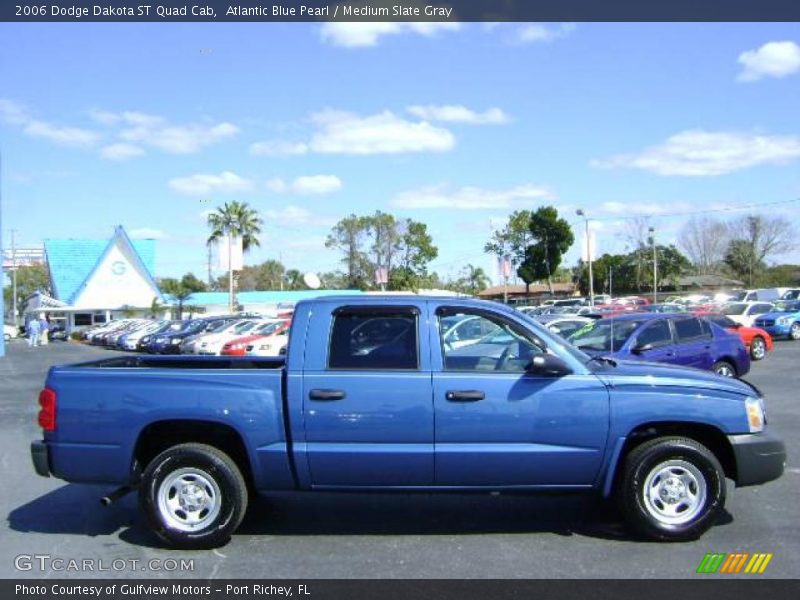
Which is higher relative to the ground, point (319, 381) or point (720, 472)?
point (319, 381)

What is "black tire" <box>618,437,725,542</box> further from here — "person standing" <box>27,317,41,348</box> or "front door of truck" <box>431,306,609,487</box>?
"person standing" <box>27,317,41,348</box>

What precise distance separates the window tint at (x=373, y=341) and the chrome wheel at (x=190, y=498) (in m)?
1.29

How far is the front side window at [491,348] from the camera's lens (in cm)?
554

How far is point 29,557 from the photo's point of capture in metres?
5.32

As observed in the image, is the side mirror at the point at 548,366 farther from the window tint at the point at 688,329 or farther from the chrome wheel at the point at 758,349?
the chrome wheel at the point at 758,349

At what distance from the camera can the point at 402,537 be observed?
5633mm

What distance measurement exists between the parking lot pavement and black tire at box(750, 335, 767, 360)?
14097 mm

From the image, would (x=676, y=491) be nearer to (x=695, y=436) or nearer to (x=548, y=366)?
(x=695, y=436)

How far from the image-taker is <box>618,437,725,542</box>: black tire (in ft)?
17.7

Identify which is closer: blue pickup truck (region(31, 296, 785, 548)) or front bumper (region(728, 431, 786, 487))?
blue pickup truck (region(31, 296, 785, 548))

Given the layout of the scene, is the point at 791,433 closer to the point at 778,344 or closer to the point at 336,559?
the point at 336,559

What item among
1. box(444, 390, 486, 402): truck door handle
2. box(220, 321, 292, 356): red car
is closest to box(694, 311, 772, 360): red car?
box(220, 321, 292, 356): red car

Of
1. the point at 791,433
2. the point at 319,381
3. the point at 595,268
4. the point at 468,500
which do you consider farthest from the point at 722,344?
the point at 595,268

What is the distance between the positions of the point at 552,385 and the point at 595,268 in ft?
258
